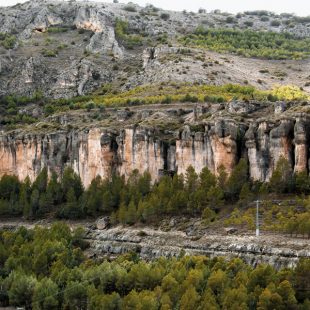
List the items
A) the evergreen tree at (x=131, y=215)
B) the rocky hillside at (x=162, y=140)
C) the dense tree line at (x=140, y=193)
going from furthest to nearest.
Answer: the evergreen tree at (x=131, y=215)
the rocky hillside at (x=162, y=140)
the dense tree line at (x=140, y=193)

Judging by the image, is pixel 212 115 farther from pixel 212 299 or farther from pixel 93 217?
pixel 212 299

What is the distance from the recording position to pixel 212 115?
96750mm

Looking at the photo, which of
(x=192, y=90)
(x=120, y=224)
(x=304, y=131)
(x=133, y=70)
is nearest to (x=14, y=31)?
(x=133, y=70)

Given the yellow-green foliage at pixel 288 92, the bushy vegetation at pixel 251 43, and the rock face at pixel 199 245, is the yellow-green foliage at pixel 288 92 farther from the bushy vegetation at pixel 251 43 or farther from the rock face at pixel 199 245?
the rock face at pixel 199 245

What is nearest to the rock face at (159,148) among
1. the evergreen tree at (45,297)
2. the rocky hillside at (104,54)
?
the evergreen tree at (45,297)

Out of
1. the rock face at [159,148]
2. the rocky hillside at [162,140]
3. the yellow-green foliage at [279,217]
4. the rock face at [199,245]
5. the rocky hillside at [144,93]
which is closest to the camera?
the rock face at [199,245]

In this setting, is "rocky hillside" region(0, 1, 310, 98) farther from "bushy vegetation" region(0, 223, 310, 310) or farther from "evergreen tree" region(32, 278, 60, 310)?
"evergreen tree" region(32, 278, 60, 310)

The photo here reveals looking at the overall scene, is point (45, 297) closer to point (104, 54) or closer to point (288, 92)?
point (288, 92)

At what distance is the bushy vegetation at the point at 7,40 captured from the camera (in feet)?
530

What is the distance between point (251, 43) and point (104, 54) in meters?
38.3

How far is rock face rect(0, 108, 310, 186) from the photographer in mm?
83812

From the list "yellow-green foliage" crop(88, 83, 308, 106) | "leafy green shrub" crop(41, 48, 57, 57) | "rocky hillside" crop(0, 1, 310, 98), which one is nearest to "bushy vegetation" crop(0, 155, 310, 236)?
"yellow-green foliage" crop(88, 83, 308, 106)

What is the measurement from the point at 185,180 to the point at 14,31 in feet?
326

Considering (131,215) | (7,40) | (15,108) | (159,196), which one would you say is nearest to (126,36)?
(7,40)
